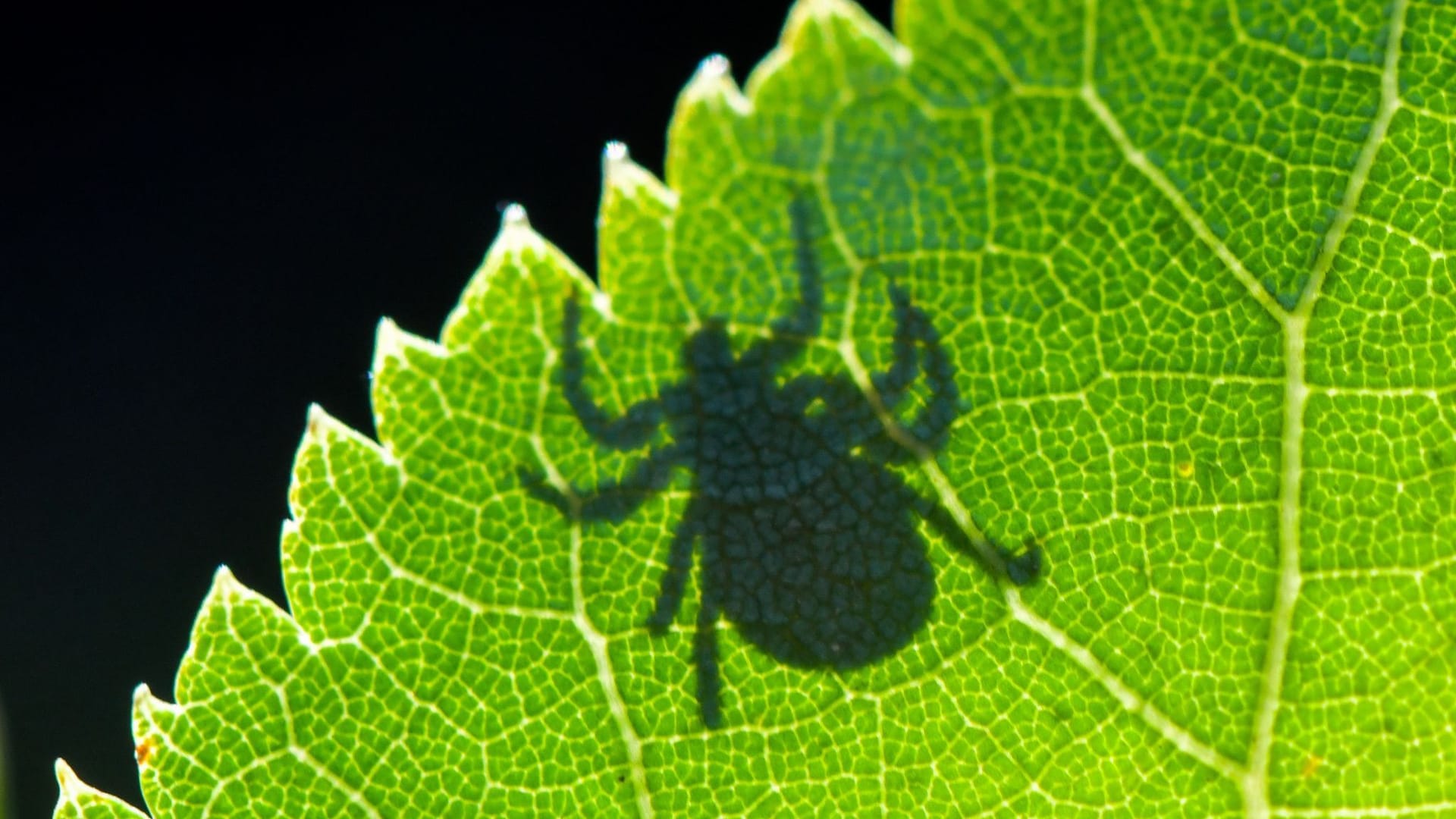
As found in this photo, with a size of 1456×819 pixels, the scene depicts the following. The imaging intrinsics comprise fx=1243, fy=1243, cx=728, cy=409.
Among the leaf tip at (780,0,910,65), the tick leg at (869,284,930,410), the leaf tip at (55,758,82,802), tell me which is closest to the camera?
the leaf tip at (780,0,910,65)

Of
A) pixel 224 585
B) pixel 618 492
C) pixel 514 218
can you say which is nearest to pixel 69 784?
pixel 224 585

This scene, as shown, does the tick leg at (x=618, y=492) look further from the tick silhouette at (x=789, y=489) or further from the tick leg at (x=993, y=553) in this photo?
the tick leg at (x=993, y=553)

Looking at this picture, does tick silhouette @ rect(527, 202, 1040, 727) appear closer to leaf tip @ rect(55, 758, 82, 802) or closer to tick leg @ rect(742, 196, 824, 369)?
tick leg @ rect(742, 196, 824, 369)

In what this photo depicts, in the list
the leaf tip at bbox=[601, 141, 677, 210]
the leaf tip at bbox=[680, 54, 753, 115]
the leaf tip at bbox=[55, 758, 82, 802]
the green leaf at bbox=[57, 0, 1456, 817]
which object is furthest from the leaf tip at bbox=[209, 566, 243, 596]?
the leaf tip at bbox=[680, 54, 753, 115]

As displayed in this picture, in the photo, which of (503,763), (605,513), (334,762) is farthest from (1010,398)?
(334,762)

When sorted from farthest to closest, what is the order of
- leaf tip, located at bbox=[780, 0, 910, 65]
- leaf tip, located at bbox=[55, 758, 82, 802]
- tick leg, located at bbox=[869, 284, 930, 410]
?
leaf tip, located at bbox=[55, 758, 82, 802] < tick leg, located at bbox=[869, 284, 930, 410] < leaf tip, located at bbox=[780, 0, 910, 65]

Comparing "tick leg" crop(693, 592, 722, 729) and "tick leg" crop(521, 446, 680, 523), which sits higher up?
"tick leg" crop(521, 446, 680, 523)

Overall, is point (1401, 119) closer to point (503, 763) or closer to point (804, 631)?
point (804, 631)
